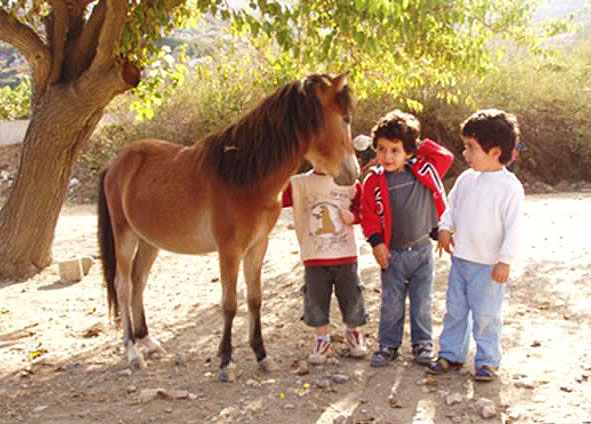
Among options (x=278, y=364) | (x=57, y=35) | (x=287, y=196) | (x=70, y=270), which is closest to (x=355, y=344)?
(x=278, y=364)

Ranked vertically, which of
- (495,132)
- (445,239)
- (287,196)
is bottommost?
(445,239)

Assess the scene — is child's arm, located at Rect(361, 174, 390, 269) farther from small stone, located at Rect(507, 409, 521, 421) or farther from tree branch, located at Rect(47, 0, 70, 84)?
tree branch, located at Rect(47, 0, 70, 84)

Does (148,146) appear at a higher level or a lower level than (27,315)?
higher

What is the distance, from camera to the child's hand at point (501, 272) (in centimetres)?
348

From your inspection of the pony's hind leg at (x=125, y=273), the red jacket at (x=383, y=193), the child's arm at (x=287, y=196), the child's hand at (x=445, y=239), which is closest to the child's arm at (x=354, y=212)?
the red jacket at (x=383, y=193)

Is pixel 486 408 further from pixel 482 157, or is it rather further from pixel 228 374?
pixel 228 374

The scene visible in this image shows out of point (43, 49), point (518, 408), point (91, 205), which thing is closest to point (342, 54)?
point (43, 49)

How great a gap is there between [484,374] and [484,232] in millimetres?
833

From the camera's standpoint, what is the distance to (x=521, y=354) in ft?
13.5

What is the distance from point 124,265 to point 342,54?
407cm

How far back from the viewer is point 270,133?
3811 mm

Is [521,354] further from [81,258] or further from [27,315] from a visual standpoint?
[81,258]

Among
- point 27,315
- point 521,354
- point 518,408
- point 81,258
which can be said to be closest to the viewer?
point 518,408

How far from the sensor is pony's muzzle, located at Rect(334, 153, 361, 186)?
3602 millimetres
